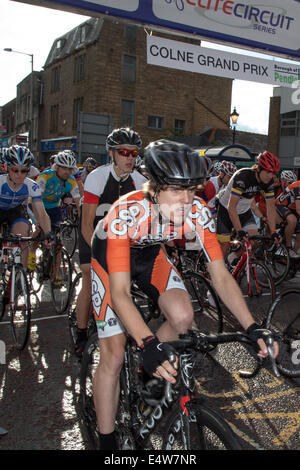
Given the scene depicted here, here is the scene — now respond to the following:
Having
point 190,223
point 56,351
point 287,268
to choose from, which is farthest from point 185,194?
point 287,268

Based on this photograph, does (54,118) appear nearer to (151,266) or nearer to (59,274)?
(59,274)

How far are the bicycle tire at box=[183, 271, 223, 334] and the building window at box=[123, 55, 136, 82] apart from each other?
2767 cm

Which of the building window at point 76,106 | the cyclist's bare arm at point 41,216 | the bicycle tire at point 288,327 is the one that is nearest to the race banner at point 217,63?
the cyclist's bare arm at point 41,216

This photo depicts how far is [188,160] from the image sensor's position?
2.23 meters

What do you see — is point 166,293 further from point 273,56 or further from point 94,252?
point 273,56

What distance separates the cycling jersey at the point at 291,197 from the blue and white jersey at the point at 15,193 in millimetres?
4773

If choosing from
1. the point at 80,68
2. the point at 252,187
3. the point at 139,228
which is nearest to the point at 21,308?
the point at 139,228

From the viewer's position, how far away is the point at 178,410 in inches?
76.3

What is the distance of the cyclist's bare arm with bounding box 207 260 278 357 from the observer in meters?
2.21

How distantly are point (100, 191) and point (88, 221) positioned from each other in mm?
336

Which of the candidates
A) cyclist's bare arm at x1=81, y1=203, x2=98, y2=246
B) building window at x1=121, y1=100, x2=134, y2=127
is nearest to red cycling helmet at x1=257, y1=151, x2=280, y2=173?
cyclist's bare arm at x1=81, y1=203, x2=98, y2=246

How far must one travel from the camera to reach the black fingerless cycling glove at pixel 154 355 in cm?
168

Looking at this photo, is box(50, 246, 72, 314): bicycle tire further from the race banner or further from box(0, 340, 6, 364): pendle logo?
the race banner
